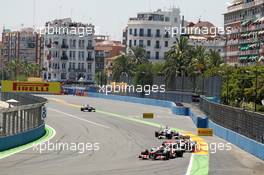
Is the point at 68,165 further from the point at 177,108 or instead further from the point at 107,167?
the point at 177,108

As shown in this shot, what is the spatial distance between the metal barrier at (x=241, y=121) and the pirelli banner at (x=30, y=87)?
3181 inches

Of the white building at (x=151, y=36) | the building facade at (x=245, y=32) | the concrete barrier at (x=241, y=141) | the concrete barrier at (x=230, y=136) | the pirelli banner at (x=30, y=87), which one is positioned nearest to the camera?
the concrete barrier at (x=241, y=141)

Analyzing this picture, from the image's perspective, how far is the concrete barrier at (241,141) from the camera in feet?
126

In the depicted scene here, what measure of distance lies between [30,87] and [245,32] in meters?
45.8

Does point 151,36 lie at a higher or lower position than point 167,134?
higher

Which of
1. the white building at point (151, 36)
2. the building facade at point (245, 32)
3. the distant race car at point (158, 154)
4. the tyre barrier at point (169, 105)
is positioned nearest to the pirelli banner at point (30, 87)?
the tyre barrier at point (169, 105)

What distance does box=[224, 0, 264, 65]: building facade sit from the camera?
136 metres

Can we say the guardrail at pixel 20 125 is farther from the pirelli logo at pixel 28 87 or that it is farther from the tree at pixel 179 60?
the pirelli logo at pixel 28 87

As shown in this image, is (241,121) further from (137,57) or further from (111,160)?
(137,57)

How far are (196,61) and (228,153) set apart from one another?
82047mm

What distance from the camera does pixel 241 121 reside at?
1748 inches

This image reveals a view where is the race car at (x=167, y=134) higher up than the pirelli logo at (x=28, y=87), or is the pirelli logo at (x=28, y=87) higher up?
the pirelli logo at (x=28, y=87)

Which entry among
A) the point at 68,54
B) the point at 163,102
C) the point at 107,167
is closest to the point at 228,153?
the point at 107,167

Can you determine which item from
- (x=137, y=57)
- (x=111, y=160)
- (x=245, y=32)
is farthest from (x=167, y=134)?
(x=137, y=57)
